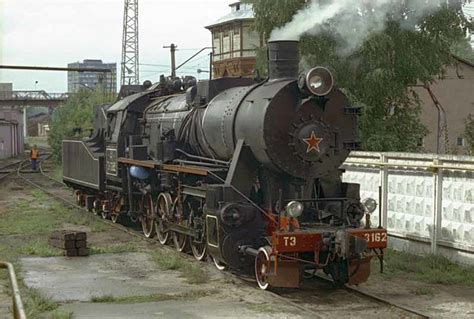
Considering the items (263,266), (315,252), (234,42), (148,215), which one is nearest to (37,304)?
(263,266)

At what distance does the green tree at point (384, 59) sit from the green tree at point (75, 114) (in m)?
22.0

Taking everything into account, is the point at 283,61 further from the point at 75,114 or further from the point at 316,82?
the point at 75,114

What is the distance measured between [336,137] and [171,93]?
6285mm

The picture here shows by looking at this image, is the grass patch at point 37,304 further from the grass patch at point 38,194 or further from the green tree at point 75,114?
the green tree at point 75,114

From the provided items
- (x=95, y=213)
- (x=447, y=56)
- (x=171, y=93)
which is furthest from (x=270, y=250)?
(x=447, y=56)

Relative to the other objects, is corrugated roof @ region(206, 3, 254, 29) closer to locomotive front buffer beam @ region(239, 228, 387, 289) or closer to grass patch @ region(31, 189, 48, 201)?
grass patch @ region(31, 189, 48, 201)

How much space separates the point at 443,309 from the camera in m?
8.27

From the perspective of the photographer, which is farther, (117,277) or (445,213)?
(445,213)

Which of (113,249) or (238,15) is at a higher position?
(238,15)

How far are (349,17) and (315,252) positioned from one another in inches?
319

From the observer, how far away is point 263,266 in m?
9.13

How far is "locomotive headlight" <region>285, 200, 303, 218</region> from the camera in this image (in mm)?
8797

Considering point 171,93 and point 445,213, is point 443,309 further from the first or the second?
point 171,93

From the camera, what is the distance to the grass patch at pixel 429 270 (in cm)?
990
